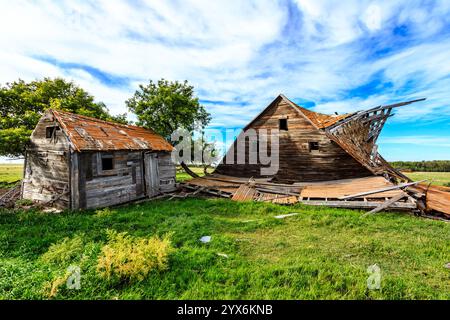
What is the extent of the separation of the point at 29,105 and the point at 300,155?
22254 mm

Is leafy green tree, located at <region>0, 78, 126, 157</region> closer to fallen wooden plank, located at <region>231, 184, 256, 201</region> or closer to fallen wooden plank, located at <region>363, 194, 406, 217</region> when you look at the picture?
fallen wooden plank, located at <region>231, 184, 256, 201</region>

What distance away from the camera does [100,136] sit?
41.6 ft

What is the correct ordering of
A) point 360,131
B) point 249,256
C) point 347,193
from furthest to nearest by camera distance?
1. point 360,131
2. point 347,193
3. point 249,256

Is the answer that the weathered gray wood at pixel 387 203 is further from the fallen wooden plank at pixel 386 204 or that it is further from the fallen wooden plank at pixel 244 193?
the fallen wooden plank at pixel 244 193

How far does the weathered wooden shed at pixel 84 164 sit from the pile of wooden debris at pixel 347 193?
413cm

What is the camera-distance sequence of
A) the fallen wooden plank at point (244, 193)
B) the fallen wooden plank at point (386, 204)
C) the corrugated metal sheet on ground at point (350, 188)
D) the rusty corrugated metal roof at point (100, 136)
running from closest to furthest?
the fallen wooden plank at point (386, 204) < the corrugated metal sheet on ground at point (350, 188) < the rusty corrugated metal roof at point (100, 136) < the fallen wooden plank at point (244, 193)

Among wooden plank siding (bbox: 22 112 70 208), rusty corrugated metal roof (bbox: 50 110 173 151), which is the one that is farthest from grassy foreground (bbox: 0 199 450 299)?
rusty corrugated metal roof (bbox: 50 110 173 151)

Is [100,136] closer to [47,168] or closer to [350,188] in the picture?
[47,168]

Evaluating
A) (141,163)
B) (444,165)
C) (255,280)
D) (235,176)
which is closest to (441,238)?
(255,280)

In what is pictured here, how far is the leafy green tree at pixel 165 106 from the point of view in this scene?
907 inches

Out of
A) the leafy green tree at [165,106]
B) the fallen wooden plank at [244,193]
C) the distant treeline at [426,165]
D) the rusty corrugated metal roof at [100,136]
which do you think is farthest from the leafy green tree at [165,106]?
the distant treeline at [426,165]

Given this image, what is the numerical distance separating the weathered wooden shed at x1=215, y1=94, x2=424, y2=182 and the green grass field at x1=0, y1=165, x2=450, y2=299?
5.51 m

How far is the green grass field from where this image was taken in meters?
4.32

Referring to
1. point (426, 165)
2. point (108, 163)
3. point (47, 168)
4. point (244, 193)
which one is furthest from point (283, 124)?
point (426, 165)
